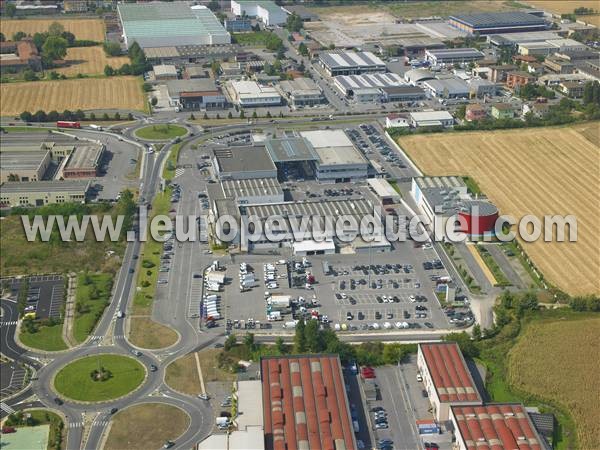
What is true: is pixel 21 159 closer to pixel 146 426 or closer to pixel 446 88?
pixel 146 426

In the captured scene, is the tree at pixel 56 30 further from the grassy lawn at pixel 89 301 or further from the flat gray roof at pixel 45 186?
the grassy lawn at pixel 89 301

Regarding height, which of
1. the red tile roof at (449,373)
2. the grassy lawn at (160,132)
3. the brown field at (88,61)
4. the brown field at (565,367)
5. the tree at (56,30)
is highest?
the tree at (56,30)

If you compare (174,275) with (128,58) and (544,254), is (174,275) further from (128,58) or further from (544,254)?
(128,58)

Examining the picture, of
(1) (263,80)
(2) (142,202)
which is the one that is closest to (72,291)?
(2) (142,202)

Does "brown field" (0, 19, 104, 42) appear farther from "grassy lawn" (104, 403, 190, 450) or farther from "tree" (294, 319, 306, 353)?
"grassy lawn" (104, 403, 190, 450)

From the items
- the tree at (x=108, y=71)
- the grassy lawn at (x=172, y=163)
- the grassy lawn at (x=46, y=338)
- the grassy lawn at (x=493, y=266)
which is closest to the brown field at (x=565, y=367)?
the grassy lawn at (x=493, y=266)

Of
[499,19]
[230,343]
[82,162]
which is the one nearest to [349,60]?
[499,19]
